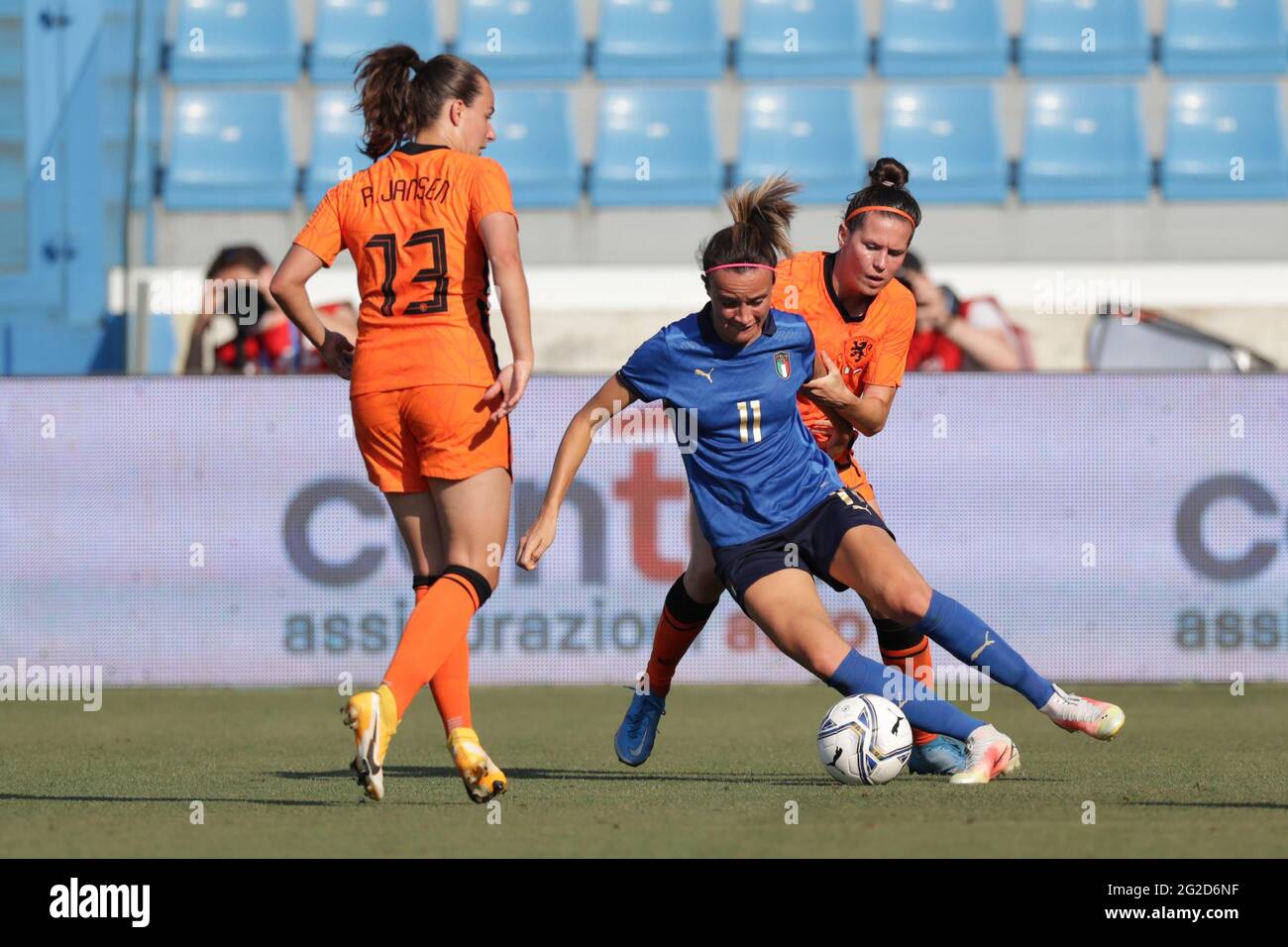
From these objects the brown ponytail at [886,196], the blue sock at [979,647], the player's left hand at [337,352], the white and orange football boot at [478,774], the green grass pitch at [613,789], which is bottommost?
the green grass pitch at [613,789]

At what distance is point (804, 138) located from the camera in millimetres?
13805

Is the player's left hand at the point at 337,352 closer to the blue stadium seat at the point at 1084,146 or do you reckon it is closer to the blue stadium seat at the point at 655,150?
the blue stadium seat at the point at 655,150

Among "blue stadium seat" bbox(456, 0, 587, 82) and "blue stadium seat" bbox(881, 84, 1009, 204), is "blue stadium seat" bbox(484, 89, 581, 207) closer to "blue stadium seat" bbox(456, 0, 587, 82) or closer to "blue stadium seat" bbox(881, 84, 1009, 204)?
"blue stadium seat" bbox(456, 0, 587, 82)

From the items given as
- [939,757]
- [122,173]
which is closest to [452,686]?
[939,757]

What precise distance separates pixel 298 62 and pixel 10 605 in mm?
5885

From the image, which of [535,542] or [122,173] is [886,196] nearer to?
[535,542]

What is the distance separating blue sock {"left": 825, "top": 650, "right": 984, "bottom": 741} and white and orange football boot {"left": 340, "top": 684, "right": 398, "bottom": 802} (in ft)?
4.37

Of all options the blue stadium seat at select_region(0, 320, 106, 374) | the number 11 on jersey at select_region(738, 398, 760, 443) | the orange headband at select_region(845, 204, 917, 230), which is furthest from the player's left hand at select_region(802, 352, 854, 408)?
the blue stadium seat at select_region(0, 320, 106, 374)

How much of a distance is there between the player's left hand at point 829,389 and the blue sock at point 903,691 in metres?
0.77

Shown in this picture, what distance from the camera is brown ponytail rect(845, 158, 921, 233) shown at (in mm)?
5965

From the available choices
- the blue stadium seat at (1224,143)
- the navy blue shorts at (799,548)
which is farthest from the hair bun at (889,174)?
the blue stadium seat at (1224,143)

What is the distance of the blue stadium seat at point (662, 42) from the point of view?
46.5 feet
